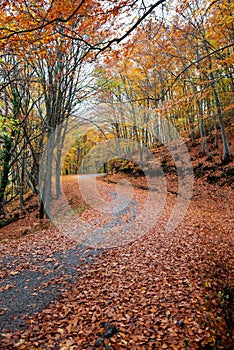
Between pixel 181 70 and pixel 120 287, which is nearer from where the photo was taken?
pixel 120 287

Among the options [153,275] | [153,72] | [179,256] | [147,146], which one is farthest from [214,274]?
[147,146]

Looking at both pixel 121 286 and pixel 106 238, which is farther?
pixel 106 238

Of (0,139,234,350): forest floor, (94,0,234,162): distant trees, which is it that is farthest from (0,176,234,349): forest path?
(94,0,234,162): distant trees

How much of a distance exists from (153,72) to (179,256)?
14485 mm

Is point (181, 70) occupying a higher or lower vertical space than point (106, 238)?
higher

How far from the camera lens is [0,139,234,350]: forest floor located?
3.26m

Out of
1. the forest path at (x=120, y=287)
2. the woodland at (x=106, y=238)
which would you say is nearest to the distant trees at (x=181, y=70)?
the woodland at (x=106, y=238)

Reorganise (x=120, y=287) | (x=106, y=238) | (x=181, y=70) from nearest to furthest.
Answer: (x=120, y=287)
(x=106, y=238)
(x=181, y=70)

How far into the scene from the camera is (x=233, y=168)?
1170 centimetres

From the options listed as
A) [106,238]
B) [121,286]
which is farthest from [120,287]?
[106,238]

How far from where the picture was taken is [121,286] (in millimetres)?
4457

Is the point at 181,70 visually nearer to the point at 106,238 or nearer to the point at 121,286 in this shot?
the point at 106,238

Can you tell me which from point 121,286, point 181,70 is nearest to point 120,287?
point 121,286

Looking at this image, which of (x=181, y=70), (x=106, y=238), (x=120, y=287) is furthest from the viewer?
(x=181, y=70)
